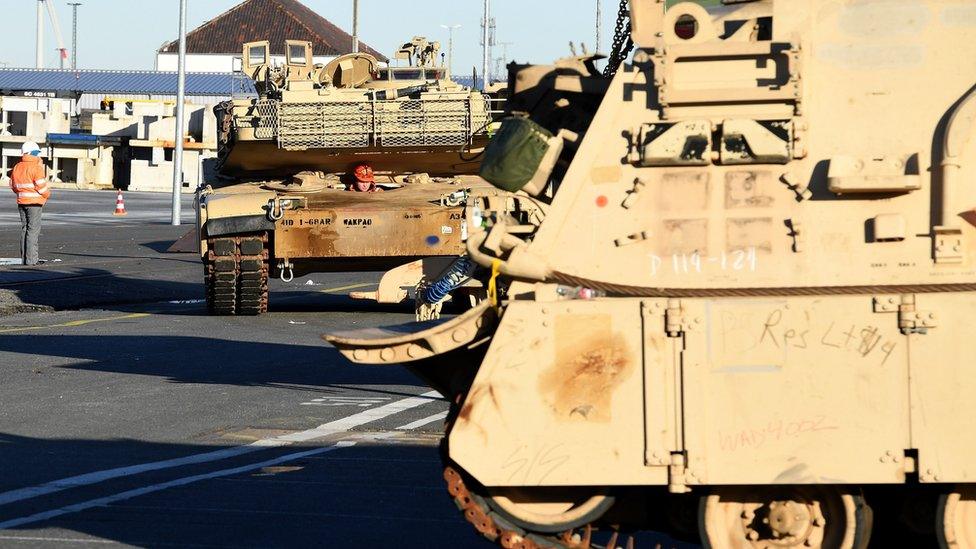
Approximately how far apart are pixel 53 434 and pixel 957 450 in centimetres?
658

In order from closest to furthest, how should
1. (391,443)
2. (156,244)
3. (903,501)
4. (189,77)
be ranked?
(903,501), (391,443), (156,244), (189,77)

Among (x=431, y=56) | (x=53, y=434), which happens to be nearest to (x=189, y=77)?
(x=431, y=56)

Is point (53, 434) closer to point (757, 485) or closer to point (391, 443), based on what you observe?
point (391, 443)

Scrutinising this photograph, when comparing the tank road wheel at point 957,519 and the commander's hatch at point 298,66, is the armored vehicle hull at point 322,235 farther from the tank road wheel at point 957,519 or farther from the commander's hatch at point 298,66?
the tank road wheel at point 957,519

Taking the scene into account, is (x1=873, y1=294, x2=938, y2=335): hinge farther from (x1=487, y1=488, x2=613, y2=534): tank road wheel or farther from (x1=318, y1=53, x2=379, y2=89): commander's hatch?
(x1=318, y1=53, x2=379, y2=89): commander's hatch

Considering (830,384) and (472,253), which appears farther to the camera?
(472,253)

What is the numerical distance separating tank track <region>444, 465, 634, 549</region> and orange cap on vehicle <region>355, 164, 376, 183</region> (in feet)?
45.2

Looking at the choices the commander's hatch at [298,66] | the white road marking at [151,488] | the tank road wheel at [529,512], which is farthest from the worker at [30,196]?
the tank road wheel at [529,512]

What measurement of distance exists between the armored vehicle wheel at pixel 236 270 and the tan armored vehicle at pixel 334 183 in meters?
0.01

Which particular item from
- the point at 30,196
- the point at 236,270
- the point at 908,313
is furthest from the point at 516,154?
the point at 30,196

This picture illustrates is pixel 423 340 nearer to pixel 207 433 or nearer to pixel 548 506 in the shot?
pixel 548 506

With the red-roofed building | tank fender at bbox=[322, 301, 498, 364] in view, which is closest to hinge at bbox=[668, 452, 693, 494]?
tank fender at bbox=[322, 301, 498, 364]

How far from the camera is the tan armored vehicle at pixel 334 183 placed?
1877 cm

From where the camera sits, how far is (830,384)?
6.34 m
